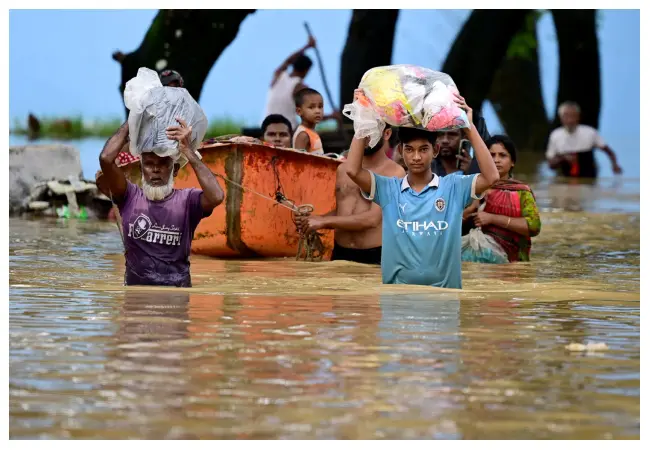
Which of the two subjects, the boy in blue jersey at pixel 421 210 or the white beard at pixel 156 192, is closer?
the white beard at pixel 156 192

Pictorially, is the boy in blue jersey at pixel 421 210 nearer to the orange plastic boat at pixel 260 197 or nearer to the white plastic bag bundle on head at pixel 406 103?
the white plastic bag bundle on head at pixel 406 103

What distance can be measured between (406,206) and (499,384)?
2567 millimetres

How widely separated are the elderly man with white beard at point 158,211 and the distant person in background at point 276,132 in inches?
173

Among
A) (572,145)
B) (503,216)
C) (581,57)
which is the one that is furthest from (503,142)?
(581,57)

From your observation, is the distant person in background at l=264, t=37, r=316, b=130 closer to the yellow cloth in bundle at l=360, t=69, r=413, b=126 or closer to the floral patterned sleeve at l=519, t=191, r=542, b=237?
the floral patterned sleeve at l=519, t=191, r=542, b=237

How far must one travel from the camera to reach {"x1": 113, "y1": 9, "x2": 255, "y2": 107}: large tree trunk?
17250mm

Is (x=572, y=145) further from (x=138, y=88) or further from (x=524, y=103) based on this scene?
(x=138, y=88)

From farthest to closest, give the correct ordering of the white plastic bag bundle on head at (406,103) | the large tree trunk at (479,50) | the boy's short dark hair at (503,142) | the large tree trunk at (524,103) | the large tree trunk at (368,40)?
Result: the large tree trunk at (524,103)
the large tree trunk at (479,50)
the large tree trunk at (368,40)
the boy's short dark hair at (503,142)
the white plastic bag bundle on head at (406,103)

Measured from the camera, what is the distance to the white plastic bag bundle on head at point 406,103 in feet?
26.1

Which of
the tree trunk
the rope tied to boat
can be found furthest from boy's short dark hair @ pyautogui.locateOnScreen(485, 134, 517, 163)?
the tree trunk

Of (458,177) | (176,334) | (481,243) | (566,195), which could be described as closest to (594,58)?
(566,195)

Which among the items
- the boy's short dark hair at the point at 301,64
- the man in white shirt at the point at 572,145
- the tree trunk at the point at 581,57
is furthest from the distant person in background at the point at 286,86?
the tree trunk at the point at 581,57

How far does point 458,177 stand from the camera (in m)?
8.17

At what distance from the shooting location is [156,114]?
791 cm
